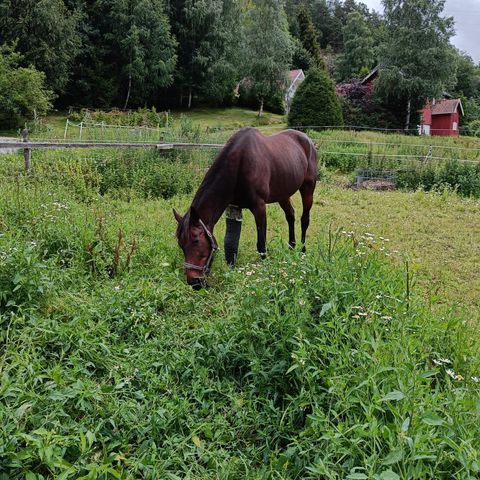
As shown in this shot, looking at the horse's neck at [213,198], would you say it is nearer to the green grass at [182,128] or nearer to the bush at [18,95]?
the green grass at [182,128]

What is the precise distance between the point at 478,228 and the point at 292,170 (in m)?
4.06

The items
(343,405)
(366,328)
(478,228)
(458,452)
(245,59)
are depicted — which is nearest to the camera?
(458,452)

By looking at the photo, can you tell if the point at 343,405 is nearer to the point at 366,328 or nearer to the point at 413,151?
the point at 366,328

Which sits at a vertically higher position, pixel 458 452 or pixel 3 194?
pixel 3 194

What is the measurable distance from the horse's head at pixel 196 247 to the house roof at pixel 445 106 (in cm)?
3686

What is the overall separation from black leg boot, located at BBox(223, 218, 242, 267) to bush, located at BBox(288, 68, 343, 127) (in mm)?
20421

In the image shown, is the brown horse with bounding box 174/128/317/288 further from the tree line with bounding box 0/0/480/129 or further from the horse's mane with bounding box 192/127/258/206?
the tree line with bounding box 0/0/480/129

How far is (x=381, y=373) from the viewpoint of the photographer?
6.44 feet

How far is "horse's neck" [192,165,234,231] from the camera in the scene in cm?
386

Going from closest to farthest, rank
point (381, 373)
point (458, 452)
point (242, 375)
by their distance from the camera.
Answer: point (458, 452)
point (381, 373)
point (242, 375)

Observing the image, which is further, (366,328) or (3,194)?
(3,194)

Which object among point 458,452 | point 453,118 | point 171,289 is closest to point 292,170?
point 171,289

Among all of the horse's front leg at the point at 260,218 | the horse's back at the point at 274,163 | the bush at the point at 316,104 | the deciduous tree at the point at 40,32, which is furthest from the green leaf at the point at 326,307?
the deciduous tree at the point at 40,32

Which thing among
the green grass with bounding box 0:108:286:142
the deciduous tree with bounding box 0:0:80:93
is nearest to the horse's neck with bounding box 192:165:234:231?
the green grass with bounding box 0:108:286:142
